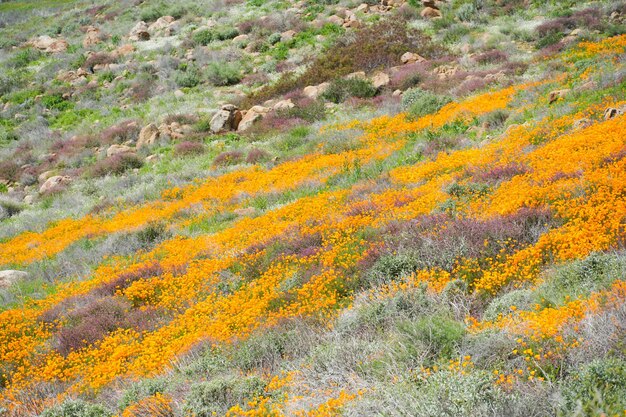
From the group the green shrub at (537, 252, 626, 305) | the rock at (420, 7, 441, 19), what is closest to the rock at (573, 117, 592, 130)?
the green shrub at (537, 252, 626, 305)

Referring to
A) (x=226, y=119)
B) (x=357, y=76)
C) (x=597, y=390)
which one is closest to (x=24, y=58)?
(x=226, y=119)

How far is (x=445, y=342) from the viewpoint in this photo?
15.5 feet

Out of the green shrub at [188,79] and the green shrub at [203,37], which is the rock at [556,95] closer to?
the green shrub at [188,79]

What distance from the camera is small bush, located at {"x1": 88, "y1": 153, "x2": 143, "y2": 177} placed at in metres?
20.0

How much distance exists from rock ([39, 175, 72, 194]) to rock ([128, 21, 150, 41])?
63.7ft

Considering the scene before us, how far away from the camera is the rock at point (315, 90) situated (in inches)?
879

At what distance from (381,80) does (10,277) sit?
17.3m

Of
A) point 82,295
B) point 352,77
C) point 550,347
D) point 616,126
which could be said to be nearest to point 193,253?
point 82,295

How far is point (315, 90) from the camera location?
2270 centimetres

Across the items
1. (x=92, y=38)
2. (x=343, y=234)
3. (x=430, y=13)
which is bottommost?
(x=343, y=234)

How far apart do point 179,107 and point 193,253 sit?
16.4 metres

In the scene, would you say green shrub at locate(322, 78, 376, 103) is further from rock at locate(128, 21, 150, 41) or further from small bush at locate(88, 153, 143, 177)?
rock at locate(128, 21, 150, 41)

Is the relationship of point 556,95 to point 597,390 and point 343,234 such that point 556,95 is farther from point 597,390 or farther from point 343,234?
point 597,390

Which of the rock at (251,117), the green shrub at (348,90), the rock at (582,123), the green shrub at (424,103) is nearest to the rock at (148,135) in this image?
the rock at (251,117)
